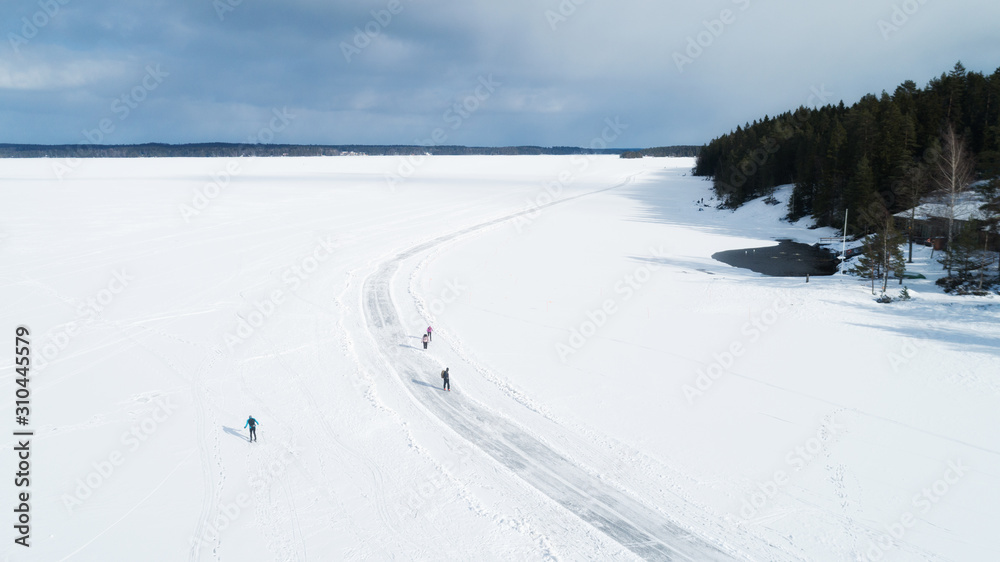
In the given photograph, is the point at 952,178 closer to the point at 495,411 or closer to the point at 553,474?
the point at 495,411

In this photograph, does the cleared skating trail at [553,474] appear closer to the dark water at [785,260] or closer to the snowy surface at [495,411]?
the snowy surface at [495,411]

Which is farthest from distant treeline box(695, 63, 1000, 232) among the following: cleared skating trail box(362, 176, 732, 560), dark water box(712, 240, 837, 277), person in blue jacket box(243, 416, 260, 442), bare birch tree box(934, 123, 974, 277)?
person in blue jacket box(243, 416, 260, 442)

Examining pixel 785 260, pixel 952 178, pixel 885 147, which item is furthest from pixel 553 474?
pixel 885 147

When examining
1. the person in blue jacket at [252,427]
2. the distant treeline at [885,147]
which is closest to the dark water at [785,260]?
the distant treeline at [885,147]

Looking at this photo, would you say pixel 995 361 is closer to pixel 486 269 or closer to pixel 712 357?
pixel 712 357

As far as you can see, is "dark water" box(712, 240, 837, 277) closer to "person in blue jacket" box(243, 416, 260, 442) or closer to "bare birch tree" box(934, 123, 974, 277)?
"bare birch tree" box(934, 123, 974, 277)

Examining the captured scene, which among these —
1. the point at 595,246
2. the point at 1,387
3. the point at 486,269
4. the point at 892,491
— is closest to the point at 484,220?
the point at 595,246
